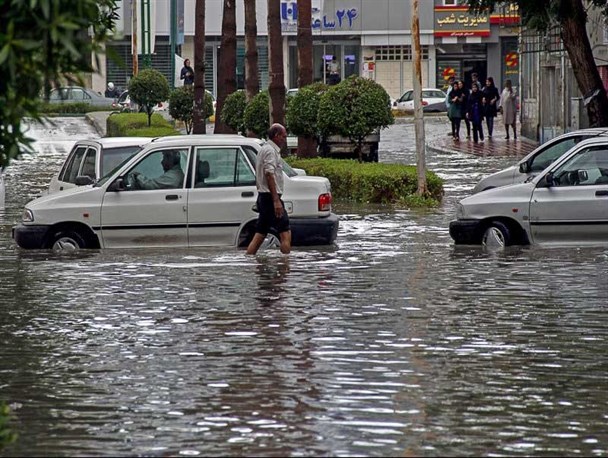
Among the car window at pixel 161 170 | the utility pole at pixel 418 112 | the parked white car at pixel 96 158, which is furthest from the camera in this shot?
the utility pole at pixel 418 112

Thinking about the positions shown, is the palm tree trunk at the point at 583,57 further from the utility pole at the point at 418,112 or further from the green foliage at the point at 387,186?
the green foliage at the point at 387,186

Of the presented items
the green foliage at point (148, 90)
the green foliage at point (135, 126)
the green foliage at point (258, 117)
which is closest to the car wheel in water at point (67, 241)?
the green foliage at point (258, 117)

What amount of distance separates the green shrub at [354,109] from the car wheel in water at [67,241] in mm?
12052

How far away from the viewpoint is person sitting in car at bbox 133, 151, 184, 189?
17.8 m

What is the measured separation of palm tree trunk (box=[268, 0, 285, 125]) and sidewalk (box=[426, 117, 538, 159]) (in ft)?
28.4

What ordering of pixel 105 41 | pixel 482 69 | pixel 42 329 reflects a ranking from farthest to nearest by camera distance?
pixel 482 69, pixel 42 329, pixel 105 41

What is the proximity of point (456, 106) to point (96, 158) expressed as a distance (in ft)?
89.0

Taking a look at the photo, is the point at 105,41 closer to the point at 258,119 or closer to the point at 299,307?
the point at 299,307

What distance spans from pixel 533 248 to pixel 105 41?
11895mm

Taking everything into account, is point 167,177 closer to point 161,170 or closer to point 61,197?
point 161,170

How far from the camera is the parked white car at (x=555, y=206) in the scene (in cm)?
1769

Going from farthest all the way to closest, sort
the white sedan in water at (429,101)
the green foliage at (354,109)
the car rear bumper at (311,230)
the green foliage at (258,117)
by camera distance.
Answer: the white sedan in water at (429,101)
the green foliage at (258,117)
the green foliage at (354,109)
the car rear bumper at (311,230)

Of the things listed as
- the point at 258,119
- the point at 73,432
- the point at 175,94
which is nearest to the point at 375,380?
the point at 73,432

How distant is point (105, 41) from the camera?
6680mm
